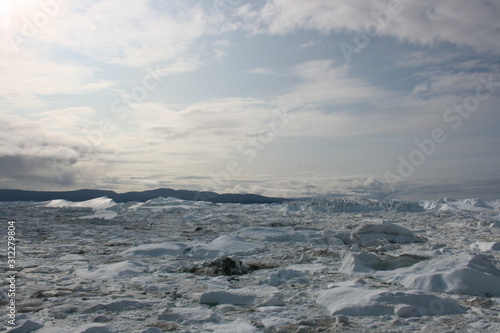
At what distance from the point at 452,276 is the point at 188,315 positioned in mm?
3594

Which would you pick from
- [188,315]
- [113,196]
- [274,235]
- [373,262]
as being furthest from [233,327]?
[113,196]

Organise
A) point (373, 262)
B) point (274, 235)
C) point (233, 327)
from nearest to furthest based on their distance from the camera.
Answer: point (233, 327), point (373, 262), point (274, 235)

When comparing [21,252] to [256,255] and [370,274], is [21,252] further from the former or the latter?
[370,274]

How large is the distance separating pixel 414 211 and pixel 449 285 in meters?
33.7

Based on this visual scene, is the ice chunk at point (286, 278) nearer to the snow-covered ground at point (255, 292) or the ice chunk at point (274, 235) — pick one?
the snow-covered ground at point (255, 292)

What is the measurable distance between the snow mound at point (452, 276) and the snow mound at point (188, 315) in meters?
2.94

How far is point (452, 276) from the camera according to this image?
4875mm

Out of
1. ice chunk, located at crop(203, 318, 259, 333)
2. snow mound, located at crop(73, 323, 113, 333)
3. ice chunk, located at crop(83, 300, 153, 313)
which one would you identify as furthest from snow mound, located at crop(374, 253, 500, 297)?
snow mound, located at crop(73, 323, 113, 333)

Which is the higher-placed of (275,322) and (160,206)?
(275,322)

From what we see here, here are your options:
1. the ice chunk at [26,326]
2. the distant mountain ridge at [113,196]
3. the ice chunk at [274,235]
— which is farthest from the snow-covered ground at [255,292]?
the distant mountain ridge at [113,196]

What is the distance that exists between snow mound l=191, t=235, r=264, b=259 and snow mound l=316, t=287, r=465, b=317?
4.29 m

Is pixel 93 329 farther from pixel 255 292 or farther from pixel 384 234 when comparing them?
pixel 384 234

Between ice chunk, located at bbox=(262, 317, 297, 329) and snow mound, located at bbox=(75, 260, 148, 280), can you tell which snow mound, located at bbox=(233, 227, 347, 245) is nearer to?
snow mound, located at bbox=(75, 260, 148, 280)

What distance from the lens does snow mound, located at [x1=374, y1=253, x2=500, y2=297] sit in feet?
15.3
